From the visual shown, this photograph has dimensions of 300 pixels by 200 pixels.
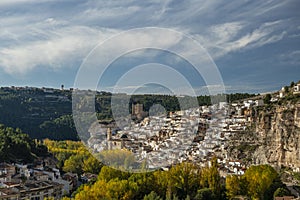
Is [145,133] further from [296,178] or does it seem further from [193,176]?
[296,178]

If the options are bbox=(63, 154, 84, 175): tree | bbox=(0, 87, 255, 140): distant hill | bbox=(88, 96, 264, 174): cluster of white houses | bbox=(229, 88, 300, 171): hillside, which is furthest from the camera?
bbox=(0, 87, 255, 140): distant hill

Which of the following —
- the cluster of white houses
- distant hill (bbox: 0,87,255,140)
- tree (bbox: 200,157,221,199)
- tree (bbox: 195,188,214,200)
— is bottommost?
tree (bbox: 195,188,214,200)

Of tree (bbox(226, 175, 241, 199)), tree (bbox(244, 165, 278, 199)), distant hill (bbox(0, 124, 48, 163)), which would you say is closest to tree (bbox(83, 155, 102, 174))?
distant hill (bbox(0, 124, 48, 163))

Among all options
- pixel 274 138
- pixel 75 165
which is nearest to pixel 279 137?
pixel 274 138

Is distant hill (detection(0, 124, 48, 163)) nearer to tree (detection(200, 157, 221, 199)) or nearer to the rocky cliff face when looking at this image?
tree (detection(200, 157, 221, 199))

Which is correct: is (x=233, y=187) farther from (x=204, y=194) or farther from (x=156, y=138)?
(x=156, y=138)

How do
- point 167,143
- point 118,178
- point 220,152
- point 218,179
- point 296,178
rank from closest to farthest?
1. point 167,143
2. point 118,178
3. point 218,179
4. point 296,178
5. point 220,152

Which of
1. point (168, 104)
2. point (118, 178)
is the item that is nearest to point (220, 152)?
point (118, 178)

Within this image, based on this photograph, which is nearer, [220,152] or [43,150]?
[220,152]

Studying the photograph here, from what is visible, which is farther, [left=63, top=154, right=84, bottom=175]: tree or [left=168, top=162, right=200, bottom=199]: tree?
[left=63, top=154, right=84, bottom=175]: tree
